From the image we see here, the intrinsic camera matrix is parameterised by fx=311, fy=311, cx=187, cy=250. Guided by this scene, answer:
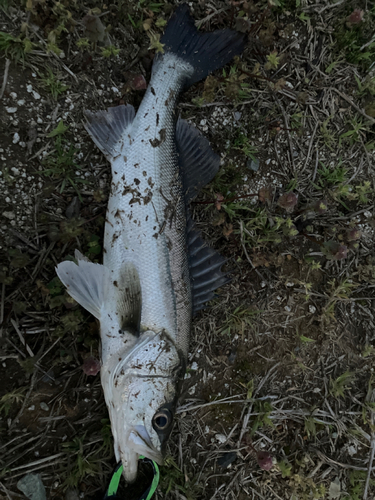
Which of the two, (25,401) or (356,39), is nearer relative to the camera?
(25,401)

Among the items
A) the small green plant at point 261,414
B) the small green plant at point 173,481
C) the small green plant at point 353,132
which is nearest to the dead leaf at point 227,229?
the small green plant at point 353,132

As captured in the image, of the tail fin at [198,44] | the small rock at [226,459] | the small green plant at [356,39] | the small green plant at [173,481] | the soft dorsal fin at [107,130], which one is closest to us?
the soft dorsal fin at [107,130]

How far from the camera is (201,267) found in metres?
2.77

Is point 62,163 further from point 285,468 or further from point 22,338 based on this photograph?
point 285,468

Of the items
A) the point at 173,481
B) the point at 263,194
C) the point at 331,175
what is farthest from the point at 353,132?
the point at 173,481

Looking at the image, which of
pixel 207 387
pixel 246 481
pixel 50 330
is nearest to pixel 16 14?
pixel 50 330

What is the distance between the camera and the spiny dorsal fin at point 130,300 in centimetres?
243

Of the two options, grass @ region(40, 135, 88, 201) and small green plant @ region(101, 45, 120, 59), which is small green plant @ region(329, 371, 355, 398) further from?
small green plant @ region(101, 45, 120, 59)

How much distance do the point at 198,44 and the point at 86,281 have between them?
2.36 meters

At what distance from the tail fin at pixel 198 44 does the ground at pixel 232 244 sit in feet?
0.41

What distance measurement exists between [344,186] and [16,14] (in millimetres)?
3454

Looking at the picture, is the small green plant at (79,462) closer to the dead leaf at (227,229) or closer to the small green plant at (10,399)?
the small green plant at (10,399)

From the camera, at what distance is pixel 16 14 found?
2596 millimetres

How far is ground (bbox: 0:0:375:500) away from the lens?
2.65 metres
